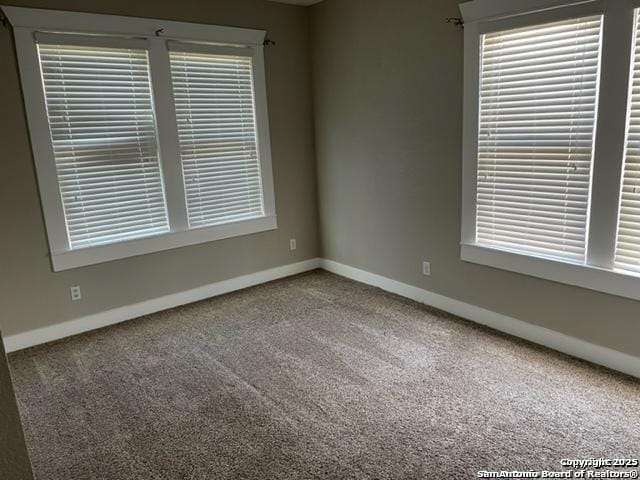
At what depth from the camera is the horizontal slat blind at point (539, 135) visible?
2.70m

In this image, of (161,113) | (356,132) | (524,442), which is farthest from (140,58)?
(524,442)

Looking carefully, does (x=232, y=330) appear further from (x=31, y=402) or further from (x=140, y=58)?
(x=140, y=58)

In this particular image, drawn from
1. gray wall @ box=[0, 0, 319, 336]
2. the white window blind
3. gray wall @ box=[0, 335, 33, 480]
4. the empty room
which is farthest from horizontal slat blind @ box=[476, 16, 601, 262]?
gray wall @ box=[0, 335, 33, 480]

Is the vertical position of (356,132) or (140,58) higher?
(140,58)

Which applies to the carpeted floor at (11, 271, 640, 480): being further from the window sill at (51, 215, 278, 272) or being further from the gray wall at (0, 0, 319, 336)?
the window sill at (51, 215, 278, 272)

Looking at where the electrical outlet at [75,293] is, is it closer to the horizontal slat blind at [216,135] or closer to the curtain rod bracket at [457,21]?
the horizontal slat blind at [216,135]

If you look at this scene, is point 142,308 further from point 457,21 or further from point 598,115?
point 598,115

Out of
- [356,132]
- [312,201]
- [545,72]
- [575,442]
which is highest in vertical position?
[545,72]

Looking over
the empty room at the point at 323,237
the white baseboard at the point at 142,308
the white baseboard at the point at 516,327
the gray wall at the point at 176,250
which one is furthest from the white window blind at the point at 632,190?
the white baseboard at the point at 142,308

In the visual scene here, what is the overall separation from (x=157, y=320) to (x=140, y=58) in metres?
2.12

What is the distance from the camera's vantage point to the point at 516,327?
325 centimetres

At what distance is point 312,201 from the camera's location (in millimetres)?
4867

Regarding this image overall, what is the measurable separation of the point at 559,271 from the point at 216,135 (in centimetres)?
297

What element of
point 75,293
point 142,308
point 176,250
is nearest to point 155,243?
point 176,250
